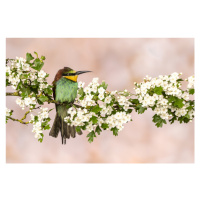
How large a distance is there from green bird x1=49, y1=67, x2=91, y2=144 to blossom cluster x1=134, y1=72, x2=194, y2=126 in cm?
62

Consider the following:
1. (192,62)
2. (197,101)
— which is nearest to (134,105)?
(197,101)

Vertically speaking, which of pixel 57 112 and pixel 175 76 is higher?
pixel 175 76

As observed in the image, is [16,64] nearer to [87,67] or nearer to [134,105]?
[87,67]

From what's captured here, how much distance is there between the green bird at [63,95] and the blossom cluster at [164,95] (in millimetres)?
622

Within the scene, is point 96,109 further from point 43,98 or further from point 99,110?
point 43,98

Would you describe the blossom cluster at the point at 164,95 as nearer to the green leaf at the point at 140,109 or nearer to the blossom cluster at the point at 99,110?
the green leaf at the point at 140,109

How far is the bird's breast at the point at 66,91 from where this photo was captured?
291 centimetres

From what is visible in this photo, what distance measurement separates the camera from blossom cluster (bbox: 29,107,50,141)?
2.77m

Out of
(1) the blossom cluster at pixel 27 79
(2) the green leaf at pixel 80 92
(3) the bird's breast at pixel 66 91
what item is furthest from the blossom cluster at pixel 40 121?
(2) the green leaf at pixel 80 92

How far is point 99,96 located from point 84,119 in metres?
0.23

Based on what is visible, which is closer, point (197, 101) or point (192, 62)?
point (197, 101)

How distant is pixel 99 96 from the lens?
2.64m

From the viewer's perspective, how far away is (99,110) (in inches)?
104

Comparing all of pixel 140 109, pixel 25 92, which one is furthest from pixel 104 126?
pixel 25 92
